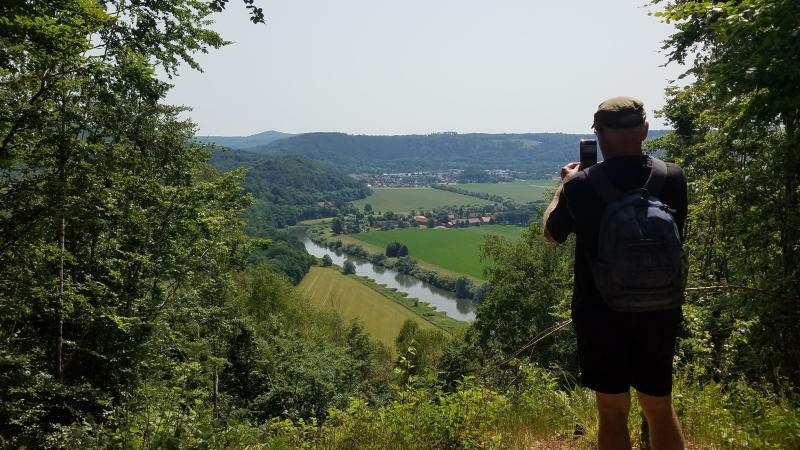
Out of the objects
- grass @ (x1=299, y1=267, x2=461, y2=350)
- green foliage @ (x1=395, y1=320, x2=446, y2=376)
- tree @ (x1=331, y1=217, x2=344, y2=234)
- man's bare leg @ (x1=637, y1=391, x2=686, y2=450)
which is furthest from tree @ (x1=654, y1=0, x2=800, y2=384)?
tree @ (x1=331, y1=217, x2=344, y2=234)

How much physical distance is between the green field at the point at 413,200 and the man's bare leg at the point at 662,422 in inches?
5566

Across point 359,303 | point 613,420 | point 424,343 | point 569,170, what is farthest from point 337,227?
point 613,420

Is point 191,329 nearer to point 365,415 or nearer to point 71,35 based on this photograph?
point 71,35

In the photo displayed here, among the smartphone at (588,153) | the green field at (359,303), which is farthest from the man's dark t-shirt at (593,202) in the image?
the green field at (359,303)

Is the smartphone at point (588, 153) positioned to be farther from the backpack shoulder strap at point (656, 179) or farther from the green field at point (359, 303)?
the green field at point (359, 303)

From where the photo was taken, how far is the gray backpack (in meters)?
1.81

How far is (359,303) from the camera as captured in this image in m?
62.8

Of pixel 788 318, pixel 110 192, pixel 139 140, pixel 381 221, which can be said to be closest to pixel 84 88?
pixel 110 192

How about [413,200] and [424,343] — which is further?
[413,200]

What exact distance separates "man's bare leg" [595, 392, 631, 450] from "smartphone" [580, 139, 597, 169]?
1000 mm

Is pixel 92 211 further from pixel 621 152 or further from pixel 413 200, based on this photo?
pixel 413 200

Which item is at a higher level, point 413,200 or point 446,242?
point 413,200

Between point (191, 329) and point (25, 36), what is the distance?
10.1m

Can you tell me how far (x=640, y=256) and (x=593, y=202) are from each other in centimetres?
29
